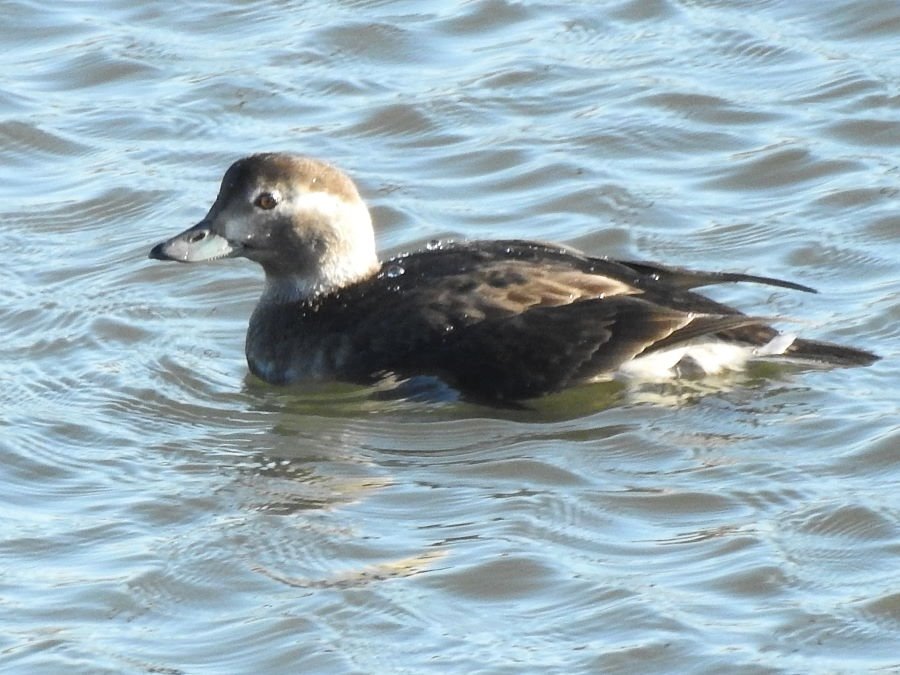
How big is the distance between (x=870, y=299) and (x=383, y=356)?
2.11 meters

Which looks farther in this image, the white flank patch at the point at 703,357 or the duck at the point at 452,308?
the white flank patch at the point at 703,357

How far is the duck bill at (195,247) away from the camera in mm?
9188

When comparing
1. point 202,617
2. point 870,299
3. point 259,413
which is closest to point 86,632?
point 202,617

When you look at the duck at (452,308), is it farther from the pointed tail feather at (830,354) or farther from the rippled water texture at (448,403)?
the rippled water texture at (448,403)

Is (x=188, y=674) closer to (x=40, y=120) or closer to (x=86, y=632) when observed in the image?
(x=86, y=632)

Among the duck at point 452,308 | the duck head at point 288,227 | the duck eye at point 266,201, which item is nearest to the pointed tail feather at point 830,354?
the duck at point 452,308

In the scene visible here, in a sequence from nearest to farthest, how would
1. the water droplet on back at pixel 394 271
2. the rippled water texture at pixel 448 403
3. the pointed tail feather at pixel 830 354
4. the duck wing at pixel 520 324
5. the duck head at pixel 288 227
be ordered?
the rippled water texture at pixel 448 403 → the duck wing at pixel 520 324 → the pointed tail feather at pixel 830 354 → the water droplet on back at pixel 394 271 → the duck head at pixel 288 227

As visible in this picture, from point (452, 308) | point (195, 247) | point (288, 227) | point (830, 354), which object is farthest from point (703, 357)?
point (195, 247)

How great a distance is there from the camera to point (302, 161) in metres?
9.34

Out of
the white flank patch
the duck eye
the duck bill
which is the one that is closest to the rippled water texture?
the white flank patch

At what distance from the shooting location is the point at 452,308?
877cm

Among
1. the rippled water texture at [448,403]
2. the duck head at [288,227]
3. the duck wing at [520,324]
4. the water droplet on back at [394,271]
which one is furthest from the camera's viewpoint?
the duck head at [288,227]

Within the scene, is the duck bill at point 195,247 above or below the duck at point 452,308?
above

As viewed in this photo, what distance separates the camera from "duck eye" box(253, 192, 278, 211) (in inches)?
364
